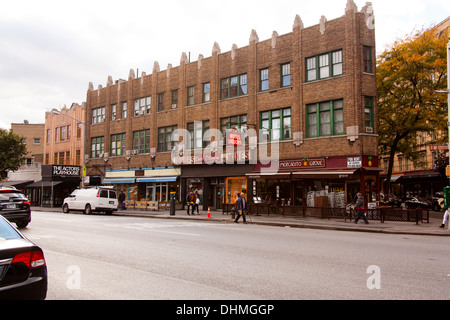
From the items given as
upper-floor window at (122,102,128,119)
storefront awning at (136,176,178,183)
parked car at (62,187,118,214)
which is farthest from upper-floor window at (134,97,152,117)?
parked car at (62,187,118,214)

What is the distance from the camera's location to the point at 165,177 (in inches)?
1352

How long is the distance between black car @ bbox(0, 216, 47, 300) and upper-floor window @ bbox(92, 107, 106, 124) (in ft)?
130

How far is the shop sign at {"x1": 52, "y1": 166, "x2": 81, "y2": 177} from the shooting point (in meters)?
41.5

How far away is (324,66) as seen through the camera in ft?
83.4

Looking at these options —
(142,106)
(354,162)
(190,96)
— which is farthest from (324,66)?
(142,106)

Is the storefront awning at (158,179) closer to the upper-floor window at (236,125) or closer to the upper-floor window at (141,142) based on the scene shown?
the upper-floor window at (141,142)

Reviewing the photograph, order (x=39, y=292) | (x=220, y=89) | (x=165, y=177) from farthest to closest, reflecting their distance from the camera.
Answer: (x=165, y=177)
(x=220, y=89)
(x=39, y=292)

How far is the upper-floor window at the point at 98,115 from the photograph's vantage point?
4244cm

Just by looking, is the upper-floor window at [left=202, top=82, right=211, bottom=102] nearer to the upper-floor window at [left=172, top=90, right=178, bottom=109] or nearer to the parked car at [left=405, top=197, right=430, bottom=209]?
→ the upper-floor window at [left=172, top=90, right=178, bottom=109]

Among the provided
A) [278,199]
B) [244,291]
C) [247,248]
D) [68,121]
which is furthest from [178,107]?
[244,291]

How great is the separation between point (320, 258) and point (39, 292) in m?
6.38

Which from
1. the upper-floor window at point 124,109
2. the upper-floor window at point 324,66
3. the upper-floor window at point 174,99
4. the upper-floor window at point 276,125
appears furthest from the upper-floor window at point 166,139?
the upper-floor window at point 324,66
